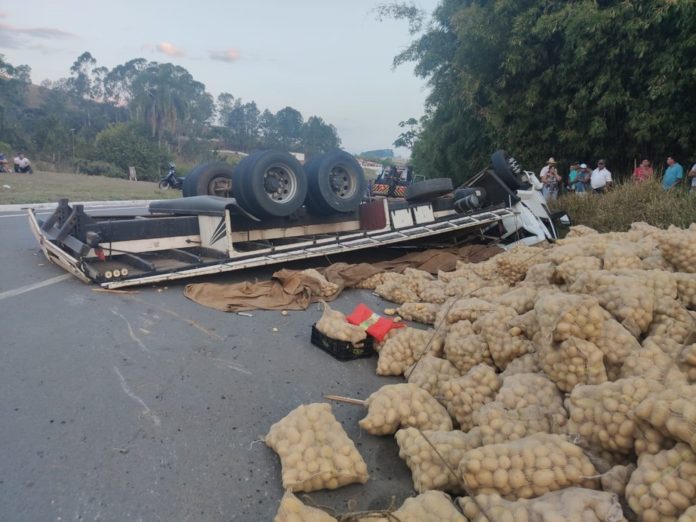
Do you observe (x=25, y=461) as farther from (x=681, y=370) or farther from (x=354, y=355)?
(x=681, y=370)

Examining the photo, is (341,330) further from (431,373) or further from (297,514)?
(297,514)

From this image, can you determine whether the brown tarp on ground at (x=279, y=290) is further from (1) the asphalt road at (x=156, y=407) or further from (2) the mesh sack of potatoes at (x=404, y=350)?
(2) the mesh sack of potatoes at (x=404, y=350)

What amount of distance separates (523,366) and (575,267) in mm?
1328

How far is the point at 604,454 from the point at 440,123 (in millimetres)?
17914

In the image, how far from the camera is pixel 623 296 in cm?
312

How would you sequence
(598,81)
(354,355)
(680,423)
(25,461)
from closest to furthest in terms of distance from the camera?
(680,423), (25,461), (354,355), (598,81)

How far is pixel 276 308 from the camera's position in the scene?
5098 millimetres

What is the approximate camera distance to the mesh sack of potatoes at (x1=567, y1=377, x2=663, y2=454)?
200 centimetres

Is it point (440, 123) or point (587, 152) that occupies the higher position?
point (440, 123)

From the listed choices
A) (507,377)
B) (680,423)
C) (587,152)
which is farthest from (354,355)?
(587,152)

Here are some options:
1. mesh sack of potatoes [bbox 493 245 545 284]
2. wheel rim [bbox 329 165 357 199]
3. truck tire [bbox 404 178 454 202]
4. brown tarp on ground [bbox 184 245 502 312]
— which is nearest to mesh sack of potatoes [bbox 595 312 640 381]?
mesh sack of potatoes [bbox 493 245 545 284]

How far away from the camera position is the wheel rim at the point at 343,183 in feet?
22.9

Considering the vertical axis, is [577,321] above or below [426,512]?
above

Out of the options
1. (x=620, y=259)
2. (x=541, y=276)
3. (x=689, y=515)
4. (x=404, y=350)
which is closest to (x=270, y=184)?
(x=404, y=350)
